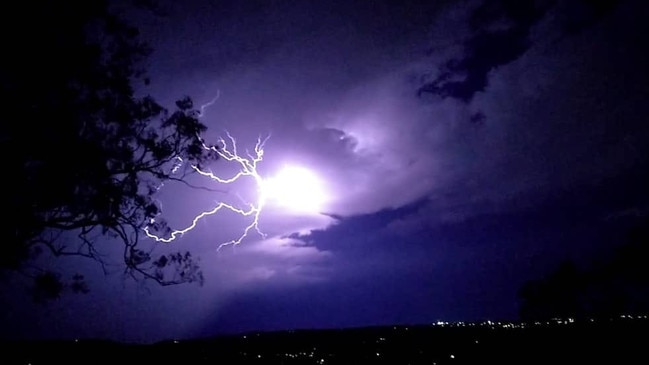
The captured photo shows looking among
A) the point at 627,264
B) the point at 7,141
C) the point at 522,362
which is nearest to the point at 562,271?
the point at 627,264

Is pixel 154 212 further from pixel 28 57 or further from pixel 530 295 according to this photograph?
pixel 530 295

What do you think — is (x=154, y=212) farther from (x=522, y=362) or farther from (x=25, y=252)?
(x=522, y=362)

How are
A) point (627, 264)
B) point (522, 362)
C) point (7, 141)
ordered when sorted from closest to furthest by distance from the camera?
1. point (7, 141)
2. point (522, 362)
3. point (627, 264)

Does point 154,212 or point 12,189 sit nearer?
point 12,189

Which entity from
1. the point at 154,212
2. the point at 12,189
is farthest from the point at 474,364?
the point at 12,189

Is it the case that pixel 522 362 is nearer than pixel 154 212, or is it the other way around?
pixel 522 362

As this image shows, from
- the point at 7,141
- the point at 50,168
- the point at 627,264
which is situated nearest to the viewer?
the point at 7,141

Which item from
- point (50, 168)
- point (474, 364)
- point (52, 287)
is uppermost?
point (50, 168)

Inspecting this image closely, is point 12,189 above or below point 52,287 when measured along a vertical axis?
above

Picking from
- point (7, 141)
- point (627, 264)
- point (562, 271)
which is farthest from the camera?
point (562, 271)
